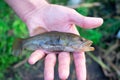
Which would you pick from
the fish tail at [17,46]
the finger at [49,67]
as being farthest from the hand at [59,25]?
the fish tail at [17,46]

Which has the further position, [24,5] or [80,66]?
[24,5]

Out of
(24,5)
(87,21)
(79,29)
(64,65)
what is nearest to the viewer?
(64,65)

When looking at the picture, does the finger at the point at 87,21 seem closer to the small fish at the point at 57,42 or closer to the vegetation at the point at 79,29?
the small fish at the point at 57,42

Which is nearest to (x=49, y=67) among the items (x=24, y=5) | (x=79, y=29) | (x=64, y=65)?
(x=64, y=65)

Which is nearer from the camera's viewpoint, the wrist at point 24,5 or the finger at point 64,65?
the finger at point 64,65

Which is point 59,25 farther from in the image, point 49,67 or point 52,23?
point 49,67

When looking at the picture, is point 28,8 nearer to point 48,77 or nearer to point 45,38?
point 45,38

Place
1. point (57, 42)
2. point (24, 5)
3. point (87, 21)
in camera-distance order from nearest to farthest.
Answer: point (87, 21)
point (57, 42)
point (24, 5)

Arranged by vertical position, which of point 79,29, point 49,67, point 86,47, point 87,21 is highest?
point 79,29
